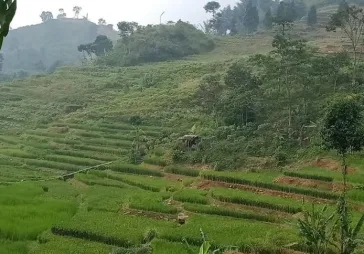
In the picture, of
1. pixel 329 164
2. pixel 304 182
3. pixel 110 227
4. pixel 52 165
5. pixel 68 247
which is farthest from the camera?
pixel 52 165

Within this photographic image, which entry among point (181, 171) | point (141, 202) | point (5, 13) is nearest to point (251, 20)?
point (181, 171)

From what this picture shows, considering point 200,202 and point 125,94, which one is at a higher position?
point 125,94

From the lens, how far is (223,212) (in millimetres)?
17875

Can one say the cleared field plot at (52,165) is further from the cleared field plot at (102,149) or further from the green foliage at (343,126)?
the green foliage at (343,126)

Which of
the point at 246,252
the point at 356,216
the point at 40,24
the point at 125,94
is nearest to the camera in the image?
the point at 246,252

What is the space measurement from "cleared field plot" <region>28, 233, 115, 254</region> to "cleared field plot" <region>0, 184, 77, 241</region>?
0.93 metres

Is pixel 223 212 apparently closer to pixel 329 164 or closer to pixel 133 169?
pixel 329 164

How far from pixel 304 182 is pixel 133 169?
891 centimetres

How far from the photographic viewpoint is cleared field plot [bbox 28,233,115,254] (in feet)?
46.9

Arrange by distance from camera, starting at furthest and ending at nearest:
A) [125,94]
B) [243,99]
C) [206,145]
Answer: [125,94], [243,99], [206,145]

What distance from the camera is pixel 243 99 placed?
92.1ft

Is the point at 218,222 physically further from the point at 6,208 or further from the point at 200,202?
the point at 6,208

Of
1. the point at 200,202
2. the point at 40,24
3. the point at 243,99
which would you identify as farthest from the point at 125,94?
the point at 40,24

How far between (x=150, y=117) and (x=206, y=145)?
397 inches
